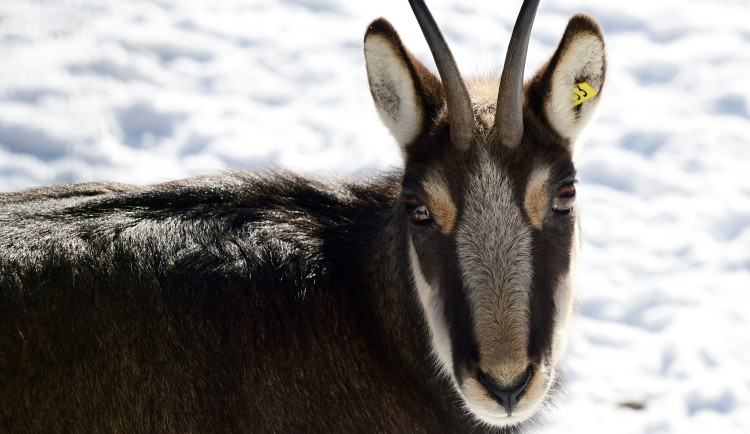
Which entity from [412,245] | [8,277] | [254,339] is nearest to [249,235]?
[254,339]

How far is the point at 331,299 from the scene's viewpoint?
6.19 metres

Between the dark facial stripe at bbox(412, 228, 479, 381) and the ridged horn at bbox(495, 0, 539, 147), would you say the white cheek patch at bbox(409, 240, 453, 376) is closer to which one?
the dark facial stripe at bbox(412, 228, 479, 381)

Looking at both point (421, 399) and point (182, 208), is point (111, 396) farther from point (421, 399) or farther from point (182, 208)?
point (421, 399)

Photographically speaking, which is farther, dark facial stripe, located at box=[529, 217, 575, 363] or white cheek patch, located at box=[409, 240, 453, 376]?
white cheek patch, located at box=[409, 240, 453, 376]

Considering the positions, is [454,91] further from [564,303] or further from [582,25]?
[564,303]

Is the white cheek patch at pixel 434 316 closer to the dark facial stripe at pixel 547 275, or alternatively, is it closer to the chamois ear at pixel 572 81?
the dark facial stripe at pixel 547 275

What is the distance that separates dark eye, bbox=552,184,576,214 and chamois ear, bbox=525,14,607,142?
1.88 feet

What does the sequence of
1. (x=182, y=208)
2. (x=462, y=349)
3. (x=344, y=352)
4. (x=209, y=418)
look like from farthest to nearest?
(x=182, y=208)
(x=344, y=352)
(x=209, y=418)
(x=462, y=349)

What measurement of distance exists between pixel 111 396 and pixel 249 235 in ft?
5.30

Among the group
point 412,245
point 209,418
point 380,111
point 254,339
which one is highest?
point 380,111

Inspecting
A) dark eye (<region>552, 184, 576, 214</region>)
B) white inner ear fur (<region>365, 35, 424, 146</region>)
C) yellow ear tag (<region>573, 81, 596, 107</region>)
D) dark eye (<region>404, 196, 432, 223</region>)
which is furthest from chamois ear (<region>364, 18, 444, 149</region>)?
dark eye (<region>552, 184, 576, 214</region>)

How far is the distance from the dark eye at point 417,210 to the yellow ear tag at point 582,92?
1490 millimetres

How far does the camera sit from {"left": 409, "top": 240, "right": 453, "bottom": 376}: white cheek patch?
5.58m

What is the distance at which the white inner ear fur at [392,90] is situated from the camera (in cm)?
593
